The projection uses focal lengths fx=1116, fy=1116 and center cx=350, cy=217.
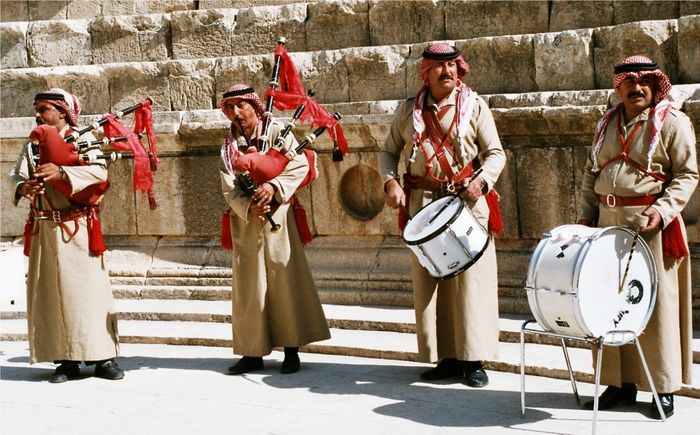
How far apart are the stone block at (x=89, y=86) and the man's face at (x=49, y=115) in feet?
10.1

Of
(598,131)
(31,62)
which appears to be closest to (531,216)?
(598,131)

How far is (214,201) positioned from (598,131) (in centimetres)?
440

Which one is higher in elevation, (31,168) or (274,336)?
(31,168)

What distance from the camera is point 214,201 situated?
943 centimetres

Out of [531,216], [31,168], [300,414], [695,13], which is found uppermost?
[695,13]

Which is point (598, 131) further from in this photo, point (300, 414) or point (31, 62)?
point (31, 62)

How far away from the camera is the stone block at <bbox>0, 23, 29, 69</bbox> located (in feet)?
35.2

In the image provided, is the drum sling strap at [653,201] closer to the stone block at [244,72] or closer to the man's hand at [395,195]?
the man's hand at [395,195]

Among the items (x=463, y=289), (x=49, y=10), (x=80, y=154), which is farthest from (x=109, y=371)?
(x=49, y=10)

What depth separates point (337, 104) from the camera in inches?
348

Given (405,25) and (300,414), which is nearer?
(300,414)

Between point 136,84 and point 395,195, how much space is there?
172 inches

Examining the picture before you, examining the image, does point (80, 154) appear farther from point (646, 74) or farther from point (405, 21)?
point (646, 74)

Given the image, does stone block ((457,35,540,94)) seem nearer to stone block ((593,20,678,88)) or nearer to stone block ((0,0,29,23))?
stone block ((593,20,678,88))
